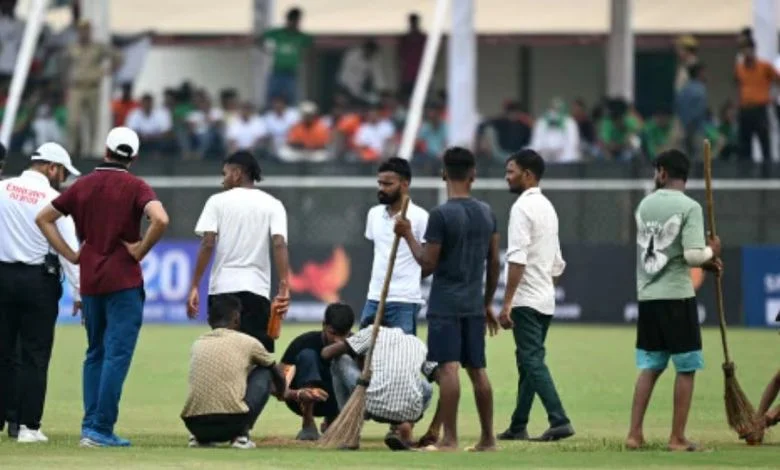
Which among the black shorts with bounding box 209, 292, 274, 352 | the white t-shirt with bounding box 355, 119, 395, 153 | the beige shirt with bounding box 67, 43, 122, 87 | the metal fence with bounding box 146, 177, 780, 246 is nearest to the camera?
the black shorts with bounding box 209, 292, 274, 352

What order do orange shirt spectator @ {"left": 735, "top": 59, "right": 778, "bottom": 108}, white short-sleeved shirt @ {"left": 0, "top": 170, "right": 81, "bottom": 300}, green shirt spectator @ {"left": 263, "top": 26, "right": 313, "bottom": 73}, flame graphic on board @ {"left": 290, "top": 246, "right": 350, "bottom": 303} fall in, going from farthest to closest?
Answer: 1. green shirt spectator @ {"left": 263, "top": 26, "right": 313, "bottom": 73}
2. orange shirt spectator @ {"left": 735, "top": 59, "right": 778, "bottom": 108}
3. flame graphic on board @ {"left": 290, "top": 246, "right": 350, "bottom": 303}
4. white short-sleeved shirt @ {"left": 0, "top": 170, "right": 81, "bottom": 300}

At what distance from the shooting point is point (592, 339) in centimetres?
2752

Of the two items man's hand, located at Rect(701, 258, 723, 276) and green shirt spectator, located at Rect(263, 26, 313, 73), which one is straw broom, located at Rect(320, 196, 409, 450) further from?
green shirt spectator, located at Rect(263, 26, 313, 73)

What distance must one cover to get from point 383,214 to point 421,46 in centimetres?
1932

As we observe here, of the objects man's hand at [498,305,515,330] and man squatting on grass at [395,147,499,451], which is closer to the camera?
man squatting on grass at [395,147,499,451]

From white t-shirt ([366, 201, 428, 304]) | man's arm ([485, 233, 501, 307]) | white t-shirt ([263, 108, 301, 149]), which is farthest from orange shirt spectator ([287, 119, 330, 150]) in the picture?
man's arm ([485, 233, 501, 307])

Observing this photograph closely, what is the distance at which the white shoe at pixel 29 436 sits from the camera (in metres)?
16.1

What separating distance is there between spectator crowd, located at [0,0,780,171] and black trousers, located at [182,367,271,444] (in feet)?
48.8

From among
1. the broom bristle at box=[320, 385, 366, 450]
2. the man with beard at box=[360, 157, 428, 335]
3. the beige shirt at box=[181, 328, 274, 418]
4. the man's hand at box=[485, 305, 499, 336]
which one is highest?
the man with beard at box=[360, 157, 428, 335]

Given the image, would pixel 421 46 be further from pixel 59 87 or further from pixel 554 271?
pixel 554 271

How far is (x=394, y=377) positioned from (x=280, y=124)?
63.2 ft

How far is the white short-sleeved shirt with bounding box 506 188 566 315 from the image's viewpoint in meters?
16.7

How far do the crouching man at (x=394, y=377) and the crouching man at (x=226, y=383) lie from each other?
0.58 m

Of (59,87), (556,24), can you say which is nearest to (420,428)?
(59,87)
